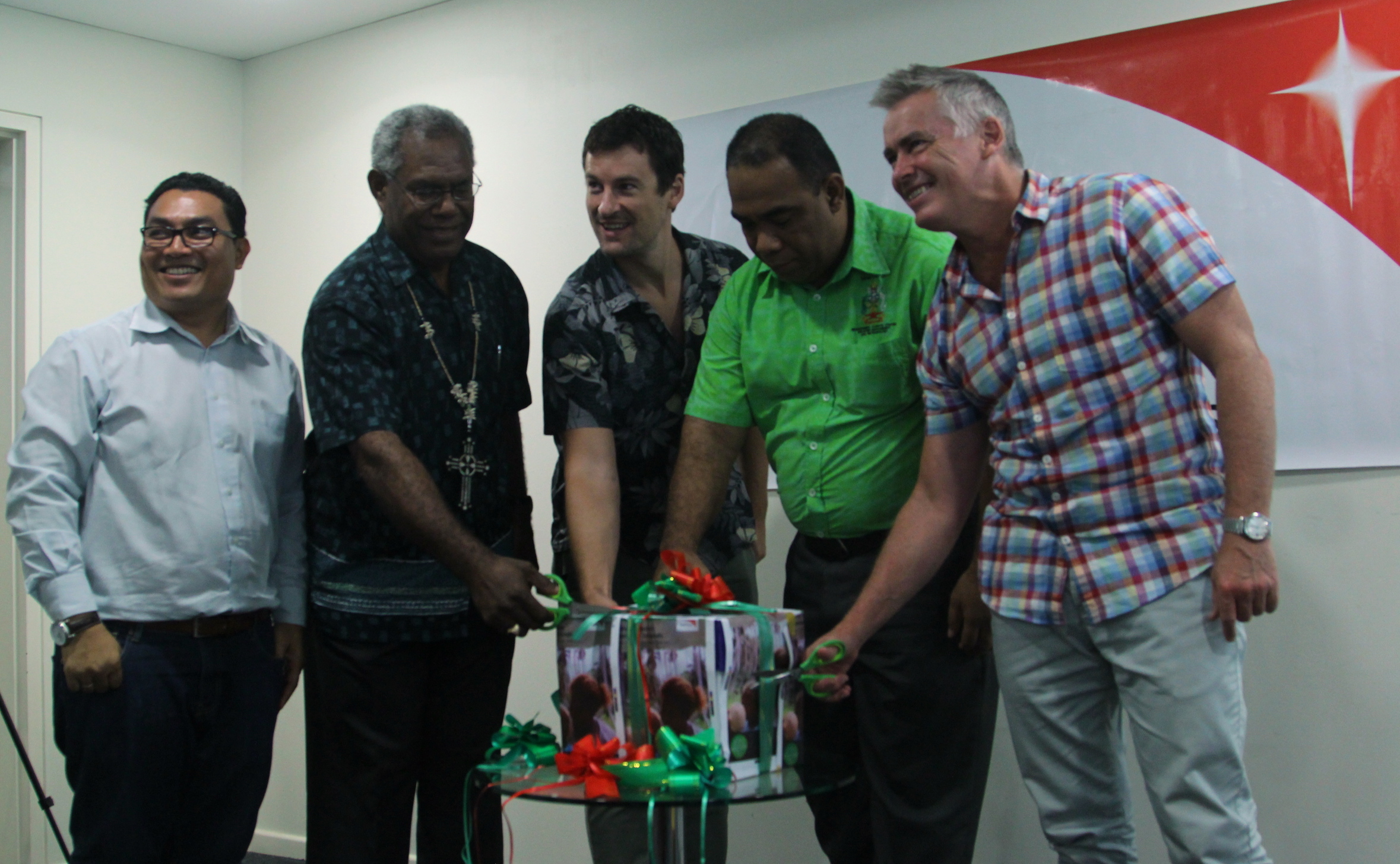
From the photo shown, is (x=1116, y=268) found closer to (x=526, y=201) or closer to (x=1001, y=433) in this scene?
(x=1001, y=433)

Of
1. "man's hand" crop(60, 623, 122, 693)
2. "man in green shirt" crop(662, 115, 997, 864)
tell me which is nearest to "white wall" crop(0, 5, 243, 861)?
"man's hand" crop(60, 623, 122, 693)

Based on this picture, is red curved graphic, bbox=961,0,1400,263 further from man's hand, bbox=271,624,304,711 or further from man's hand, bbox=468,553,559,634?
man's hand, bbox=271,624,304,711

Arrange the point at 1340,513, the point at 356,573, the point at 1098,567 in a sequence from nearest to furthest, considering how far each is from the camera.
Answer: the point at 1098,567 → the point at 356,573 → the point at 1340,513

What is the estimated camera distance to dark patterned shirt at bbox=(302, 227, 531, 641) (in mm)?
2137

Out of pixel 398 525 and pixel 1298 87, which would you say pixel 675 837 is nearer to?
A: pixel 398 525

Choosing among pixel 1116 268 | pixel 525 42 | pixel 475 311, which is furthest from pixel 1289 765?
pixel 525 42

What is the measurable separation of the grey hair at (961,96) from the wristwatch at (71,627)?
1.64 metres

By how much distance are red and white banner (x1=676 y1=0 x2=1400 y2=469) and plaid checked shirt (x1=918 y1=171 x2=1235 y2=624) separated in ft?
2.78

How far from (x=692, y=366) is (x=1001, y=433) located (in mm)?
704

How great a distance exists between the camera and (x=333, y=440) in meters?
2.10

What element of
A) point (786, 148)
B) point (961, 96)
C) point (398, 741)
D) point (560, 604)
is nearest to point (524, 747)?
point (560, 604)

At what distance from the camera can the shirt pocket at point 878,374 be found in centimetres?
198

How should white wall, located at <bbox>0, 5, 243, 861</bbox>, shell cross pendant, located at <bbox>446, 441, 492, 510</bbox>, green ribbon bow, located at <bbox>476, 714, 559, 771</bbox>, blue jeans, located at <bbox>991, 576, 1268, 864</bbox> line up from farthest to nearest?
white wall, located at <bbox>0, 5, 243, 861</bbox>, shell cross pendant, located at <bbox>446, 441, 492, 510</bbox>, green ribbon bow, located at <bbox>476, 714, 559, 771</bbox>, blue jeans, located at <bbox>991, 576, 1268, 864</bbox>

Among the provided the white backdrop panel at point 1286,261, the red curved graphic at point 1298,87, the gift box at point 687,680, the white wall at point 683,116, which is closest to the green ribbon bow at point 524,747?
the gift box at point 687,680
